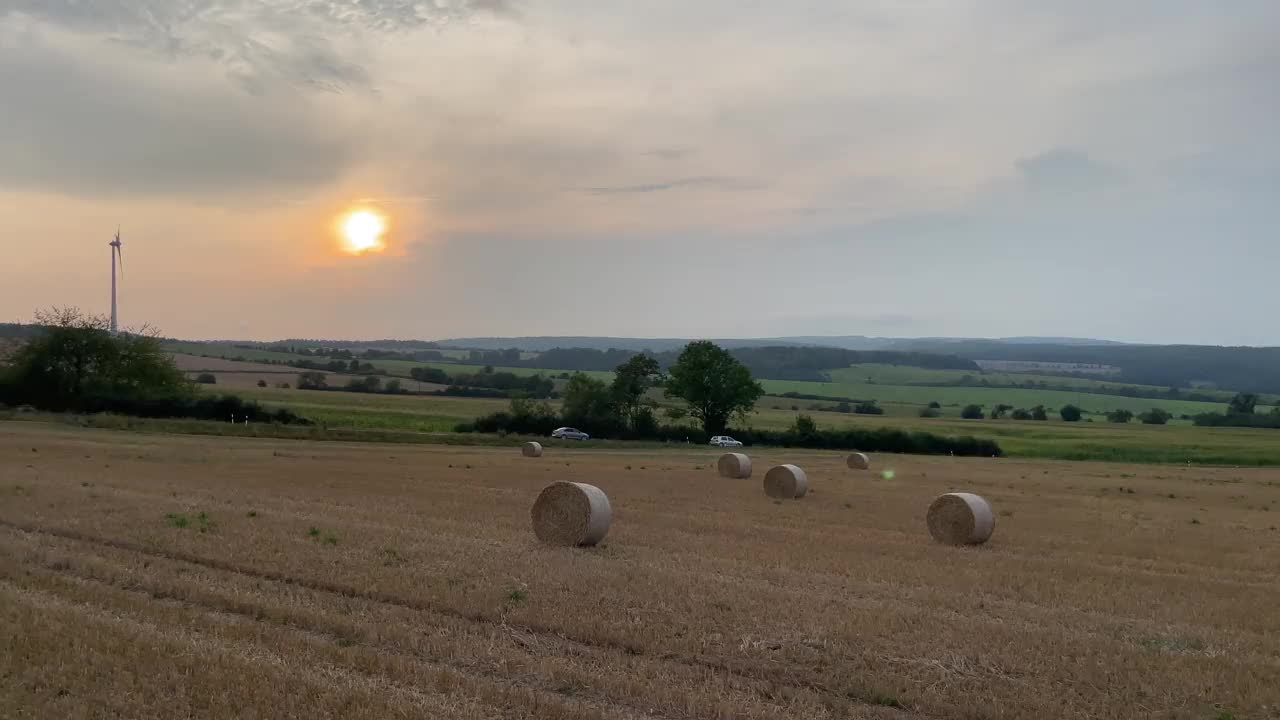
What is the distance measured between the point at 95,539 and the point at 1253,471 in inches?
2173

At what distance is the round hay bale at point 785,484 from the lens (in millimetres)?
31100

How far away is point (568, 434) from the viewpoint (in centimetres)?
6862

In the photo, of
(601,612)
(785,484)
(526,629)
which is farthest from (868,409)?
(526,629)

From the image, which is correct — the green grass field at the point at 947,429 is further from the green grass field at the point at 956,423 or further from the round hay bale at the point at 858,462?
the round hay bale at the point at 858,462

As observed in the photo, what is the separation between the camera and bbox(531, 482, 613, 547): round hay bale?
18.7 meters

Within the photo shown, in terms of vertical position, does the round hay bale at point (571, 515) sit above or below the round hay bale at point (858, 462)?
above

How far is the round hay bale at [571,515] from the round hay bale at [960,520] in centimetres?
786

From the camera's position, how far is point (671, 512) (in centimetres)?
2509

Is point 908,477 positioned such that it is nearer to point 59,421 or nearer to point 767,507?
point 767,507

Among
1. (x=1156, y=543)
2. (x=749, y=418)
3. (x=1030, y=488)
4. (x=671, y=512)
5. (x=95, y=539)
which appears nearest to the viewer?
(x=95, y=539)

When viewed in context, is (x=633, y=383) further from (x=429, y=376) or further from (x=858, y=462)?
(x=429, y=376)

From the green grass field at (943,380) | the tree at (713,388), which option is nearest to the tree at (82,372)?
the tree at (713,388)

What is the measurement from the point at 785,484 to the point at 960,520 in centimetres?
1016

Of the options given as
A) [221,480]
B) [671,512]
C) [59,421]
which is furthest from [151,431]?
[671,512]
